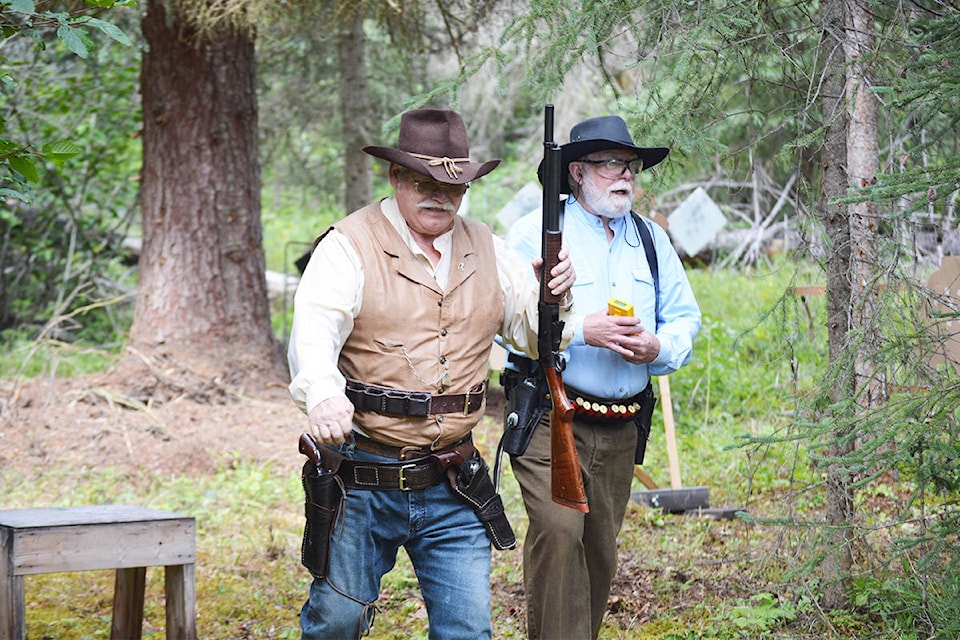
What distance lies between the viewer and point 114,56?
41.3ft

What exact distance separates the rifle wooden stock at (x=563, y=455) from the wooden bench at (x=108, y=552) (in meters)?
1.79

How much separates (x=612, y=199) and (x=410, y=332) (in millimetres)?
1334

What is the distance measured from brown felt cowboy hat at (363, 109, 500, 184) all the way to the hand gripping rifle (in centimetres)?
28

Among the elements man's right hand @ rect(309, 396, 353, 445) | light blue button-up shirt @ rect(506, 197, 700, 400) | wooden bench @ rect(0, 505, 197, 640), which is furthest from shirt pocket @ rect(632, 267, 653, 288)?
wooden bench @ rect(0, 505, 197, 640)

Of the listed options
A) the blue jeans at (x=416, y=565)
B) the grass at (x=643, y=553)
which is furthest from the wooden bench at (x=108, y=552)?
A: the blue jeans at (x=416, y=565)

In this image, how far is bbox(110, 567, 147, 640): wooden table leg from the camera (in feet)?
17.6

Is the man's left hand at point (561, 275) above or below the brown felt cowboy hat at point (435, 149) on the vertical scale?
below

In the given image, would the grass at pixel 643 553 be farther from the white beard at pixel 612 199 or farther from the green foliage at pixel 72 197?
the green foliage at pixel 72 197

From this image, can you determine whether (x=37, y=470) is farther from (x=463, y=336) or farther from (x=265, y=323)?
(x=463, y=336)

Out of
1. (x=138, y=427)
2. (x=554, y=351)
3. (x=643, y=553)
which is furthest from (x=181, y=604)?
(x=138, y=427)

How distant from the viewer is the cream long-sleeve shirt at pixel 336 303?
356cm

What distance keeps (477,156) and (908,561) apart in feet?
55.0

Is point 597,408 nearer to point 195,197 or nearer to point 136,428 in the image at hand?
point 136,428

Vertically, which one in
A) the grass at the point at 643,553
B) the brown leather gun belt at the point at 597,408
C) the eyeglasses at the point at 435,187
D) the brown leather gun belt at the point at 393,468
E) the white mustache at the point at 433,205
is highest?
the eyeglasses at the point at 435,187
